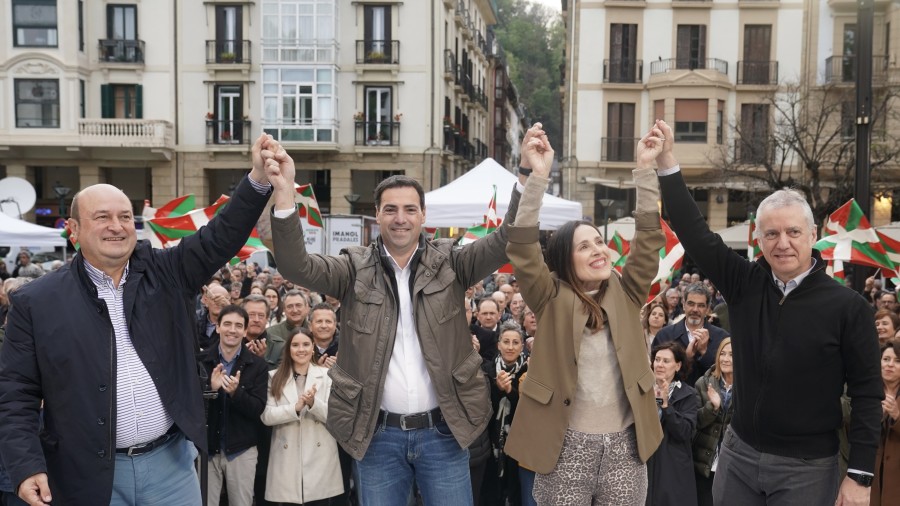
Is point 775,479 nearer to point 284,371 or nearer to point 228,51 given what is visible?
point 284,371

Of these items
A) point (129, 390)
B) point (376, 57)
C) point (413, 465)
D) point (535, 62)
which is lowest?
point (413, 465)

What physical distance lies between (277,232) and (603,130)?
1216 inches

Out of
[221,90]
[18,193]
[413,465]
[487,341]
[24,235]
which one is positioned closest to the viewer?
[413,465]

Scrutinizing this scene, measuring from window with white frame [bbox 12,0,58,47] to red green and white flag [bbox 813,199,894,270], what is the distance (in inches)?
1194

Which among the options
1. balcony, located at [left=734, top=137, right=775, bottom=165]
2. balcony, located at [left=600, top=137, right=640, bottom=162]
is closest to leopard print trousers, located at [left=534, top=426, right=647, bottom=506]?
balcony, located at [left=734, top=137, right=775, bottom=165]

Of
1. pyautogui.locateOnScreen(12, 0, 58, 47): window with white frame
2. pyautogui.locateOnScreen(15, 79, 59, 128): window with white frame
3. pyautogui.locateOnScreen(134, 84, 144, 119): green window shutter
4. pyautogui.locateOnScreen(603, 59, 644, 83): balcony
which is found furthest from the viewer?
pyautogui.locateOnScreen(603, 59, 644, 83): balcony

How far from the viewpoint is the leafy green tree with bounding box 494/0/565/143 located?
3159 inches

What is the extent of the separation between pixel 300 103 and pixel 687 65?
51.3ft

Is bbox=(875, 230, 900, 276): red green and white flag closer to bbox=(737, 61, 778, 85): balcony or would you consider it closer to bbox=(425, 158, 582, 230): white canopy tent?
bbox=(425, 158, 582, 230): white canopy tent

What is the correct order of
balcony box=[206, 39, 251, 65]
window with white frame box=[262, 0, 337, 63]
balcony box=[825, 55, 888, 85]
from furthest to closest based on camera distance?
balcony box=[206, 39, 251, 65] < window with white frame box=[262, 0, 337, 63] < balcony box=[825, 55, 888, 85]

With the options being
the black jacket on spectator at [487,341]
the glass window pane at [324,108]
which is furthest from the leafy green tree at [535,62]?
the black jacket on spectator at [487,341]

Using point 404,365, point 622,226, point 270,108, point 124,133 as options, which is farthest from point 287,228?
point 124,133

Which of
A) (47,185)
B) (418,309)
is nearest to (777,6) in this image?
(47,185)

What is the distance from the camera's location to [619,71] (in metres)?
32.7
